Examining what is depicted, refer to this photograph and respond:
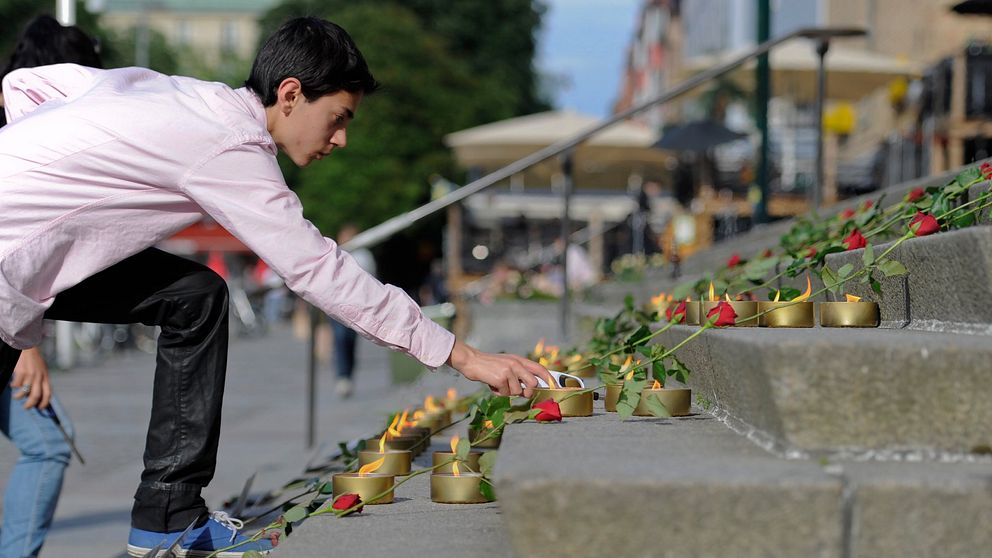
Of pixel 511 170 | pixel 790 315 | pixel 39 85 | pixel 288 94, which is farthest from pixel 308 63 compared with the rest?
pixel 511 170

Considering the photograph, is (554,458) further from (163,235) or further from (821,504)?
(163,235)

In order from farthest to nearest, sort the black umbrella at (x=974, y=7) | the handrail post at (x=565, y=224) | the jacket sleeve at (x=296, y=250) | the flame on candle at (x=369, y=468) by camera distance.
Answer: the handrail post at (x=565, y=224), the black umbrella at (x=974, y=7), the flame on candle at (x=369, y=468), the jacket sleeve at (x=296, y=250)

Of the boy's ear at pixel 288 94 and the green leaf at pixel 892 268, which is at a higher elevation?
the boy's ear at pixel 288 94

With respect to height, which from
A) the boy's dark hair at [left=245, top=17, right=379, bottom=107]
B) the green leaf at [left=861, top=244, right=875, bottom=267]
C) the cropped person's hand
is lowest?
the cropped person's hand

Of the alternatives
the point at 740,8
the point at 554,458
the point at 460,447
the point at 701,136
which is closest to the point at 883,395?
the point at 554,458

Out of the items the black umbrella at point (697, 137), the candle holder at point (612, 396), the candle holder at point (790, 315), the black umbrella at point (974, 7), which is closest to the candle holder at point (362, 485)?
the candle holder at point (612, 396)

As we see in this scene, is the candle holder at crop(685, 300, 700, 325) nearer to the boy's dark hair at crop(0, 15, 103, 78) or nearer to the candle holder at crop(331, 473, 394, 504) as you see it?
the candle holder at crop(331, 473, 394, 504)

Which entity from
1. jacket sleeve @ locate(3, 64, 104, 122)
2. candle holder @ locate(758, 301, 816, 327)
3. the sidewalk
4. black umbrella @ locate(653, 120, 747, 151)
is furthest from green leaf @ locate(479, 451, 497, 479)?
black umbrella @ locate(653, 120, 747, 151)

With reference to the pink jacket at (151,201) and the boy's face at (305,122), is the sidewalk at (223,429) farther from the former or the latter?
the boy's face at (305,122)

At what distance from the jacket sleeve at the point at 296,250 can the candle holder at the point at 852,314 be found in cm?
89

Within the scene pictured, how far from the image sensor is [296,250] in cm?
267

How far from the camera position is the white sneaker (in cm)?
1291

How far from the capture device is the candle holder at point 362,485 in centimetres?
290

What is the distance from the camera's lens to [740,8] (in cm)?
3566
